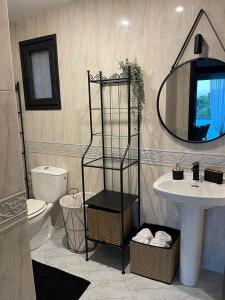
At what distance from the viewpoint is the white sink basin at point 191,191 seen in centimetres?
154

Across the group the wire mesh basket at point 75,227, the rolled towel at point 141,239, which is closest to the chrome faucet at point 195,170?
the rolled towel at point 141,239

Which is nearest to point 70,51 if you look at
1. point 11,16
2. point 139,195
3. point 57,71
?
point 57,71

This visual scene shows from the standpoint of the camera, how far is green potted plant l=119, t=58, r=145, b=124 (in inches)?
77.9

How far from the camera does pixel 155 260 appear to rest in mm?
1908

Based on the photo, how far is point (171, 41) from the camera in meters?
1.88

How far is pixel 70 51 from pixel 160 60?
909mm

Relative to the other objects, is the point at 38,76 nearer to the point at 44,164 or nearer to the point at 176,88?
the point at 44,164

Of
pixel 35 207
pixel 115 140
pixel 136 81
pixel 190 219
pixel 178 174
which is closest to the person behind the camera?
pixel 190 219

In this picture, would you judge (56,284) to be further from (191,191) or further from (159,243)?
(191,191)

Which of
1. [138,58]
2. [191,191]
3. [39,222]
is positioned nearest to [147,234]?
[191,191]

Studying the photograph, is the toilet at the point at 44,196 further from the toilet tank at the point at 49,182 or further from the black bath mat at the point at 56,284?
the black bath mat at the point at 56,284

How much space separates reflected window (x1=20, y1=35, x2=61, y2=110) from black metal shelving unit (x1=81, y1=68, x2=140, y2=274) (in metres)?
0.48

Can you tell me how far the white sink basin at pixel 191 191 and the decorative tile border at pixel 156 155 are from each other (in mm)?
139

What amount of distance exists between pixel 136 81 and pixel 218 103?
0.67 metres
